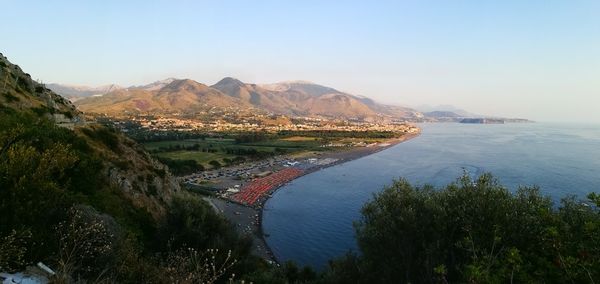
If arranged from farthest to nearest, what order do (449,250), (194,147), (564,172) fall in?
(194,147), (564,172), (449,250)

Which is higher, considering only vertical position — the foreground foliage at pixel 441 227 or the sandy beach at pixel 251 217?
the foreground foliage at pixel 441 227

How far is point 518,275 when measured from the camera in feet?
38.3

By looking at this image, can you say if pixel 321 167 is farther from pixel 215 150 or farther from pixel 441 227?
pixel 441 227

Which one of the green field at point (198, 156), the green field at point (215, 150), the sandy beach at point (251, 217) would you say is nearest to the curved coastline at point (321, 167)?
the sandy beach at point (251, 217)

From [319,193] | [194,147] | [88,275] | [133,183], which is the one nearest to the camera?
[88,275]

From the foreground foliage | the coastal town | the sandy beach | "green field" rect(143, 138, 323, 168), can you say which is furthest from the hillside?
"green field" rect(143, 138, 323, 168)

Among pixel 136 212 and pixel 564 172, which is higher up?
pixel 136 212

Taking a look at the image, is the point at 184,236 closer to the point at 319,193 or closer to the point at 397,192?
the point at 397,192

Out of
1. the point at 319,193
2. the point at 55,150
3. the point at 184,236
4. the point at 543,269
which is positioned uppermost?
the point at 55,150

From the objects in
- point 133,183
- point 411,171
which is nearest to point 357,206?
point 411,171

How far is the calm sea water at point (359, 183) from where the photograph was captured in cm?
5231

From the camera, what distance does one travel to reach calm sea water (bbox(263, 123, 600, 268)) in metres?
52.3

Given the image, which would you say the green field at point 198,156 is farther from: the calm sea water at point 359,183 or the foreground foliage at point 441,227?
the foreground foliage at point 441,227

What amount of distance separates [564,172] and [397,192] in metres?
93.3
